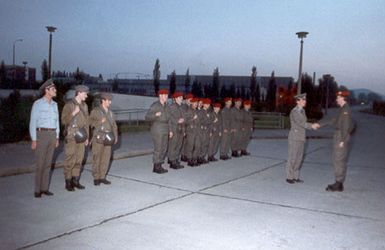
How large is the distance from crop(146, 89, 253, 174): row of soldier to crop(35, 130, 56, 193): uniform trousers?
9.23 ft

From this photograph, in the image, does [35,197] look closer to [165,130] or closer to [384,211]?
[165,130]

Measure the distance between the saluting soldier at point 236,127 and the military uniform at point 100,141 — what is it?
5.17 metres

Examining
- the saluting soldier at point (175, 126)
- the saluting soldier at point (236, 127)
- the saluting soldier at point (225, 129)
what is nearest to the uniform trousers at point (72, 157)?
the saluting soldier at point (175, 126)

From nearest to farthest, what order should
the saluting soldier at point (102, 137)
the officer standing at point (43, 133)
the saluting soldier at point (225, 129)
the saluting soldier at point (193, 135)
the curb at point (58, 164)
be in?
the officer standing at point (43, 133) < the saluting soldier at point (102, 137) < the curb at point (58, 164) < the saluting soldier at point (193, 135) < the saluting soldier at point (225, 129)

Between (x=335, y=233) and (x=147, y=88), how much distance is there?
5846cm

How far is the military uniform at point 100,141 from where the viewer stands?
7.89m

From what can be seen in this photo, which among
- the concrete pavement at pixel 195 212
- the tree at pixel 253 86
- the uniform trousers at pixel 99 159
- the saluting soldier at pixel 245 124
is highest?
the tree at pixel 253 86

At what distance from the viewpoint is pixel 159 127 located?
30.8ft

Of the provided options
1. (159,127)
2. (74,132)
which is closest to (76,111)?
(74,132)

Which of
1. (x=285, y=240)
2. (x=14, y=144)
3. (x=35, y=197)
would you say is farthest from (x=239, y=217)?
(x=14, y=144)

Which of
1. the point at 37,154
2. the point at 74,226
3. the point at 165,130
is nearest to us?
the point at 74,226

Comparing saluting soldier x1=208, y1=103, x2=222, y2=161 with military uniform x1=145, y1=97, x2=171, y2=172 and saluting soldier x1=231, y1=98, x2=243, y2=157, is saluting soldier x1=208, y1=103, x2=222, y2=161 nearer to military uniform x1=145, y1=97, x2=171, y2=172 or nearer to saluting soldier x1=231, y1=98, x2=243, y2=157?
saluting soldier x1=231, y1=98, x2=243, y2=157

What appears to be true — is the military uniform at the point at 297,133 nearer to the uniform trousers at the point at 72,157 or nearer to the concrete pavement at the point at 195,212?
the concrete pavement at the point at 195,212

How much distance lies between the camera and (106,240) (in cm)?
504
